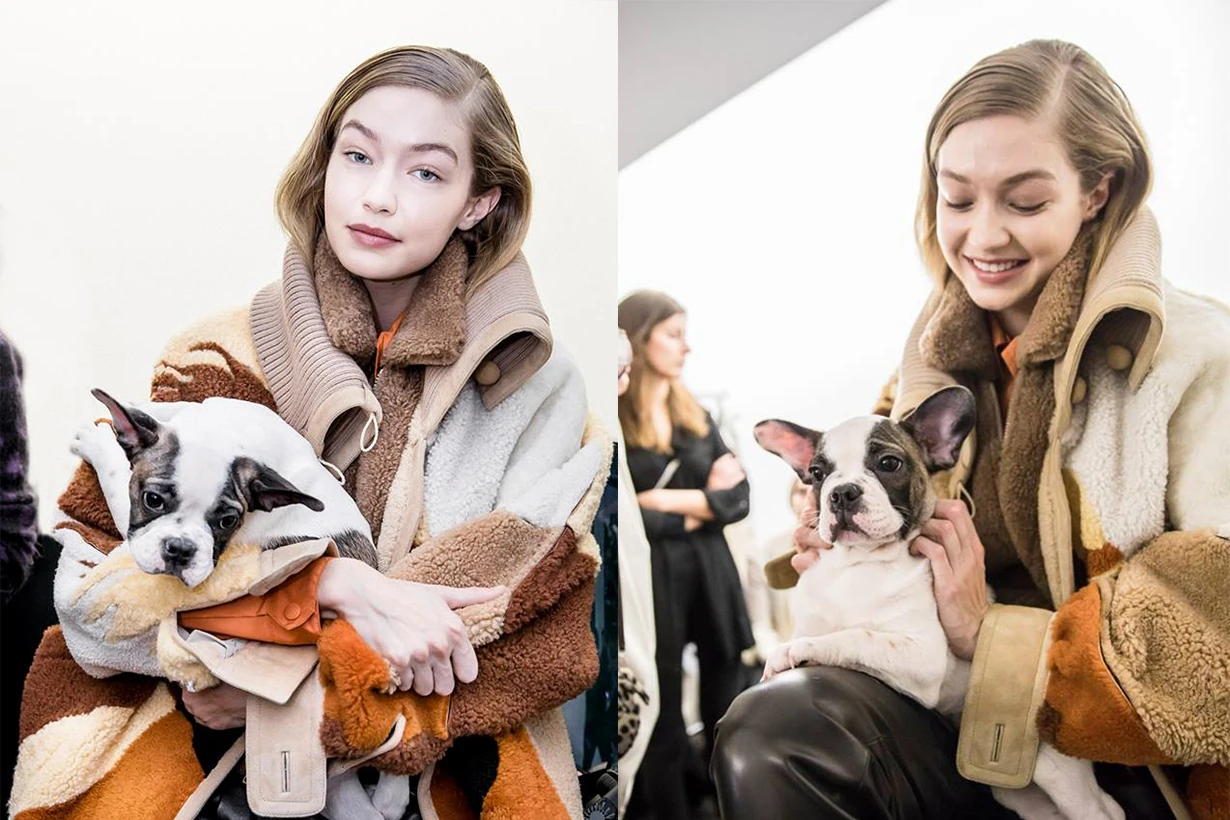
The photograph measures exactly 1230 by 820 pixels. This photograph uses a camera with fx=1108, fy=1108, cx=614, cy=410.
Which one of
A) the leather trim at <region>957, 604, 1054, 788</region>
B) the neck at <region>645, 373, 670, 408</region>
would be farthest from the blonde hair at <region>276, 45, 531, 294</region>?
the leather trim at <region>957, 604, 1054, 788</region>

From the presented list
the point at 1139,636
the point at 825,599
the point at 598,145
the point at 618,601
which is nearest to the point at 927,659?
the point at 825,599

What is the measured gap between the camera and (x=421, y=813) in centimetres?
152

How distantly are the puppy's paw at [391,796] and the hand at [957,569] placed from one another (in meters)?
0.84

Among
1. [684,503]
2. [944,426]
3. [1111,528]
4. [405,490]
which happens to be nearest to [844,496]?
[944,426]

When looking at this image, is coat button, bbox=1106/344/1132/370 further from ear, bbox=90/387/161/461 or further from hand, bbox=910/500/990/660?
ear, bbox=90/387/161/461

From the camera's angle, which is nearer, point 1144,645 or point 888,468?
point 1144,645

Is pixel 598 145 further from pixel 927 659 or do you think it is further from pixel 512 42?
pixel 927 659

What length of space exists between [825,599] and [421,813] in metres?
0.70

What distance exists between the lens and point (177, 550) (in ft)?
4.62

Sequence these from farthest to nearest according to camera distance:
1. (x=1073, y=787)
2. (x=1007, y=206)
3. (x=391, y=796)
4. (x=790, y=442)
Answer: (x=790, y=442), (x=1007, y=206), (x=1073, y=787), (x=391, y=796)

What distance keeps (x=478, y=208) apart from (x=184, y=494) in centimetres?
63

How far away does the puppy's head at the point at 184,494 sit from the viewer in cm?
141

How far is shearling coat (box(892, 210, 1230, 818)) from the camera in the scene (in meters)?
1.60

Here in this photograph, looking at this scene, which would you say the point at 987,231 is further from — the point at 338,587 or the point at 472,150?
the point at 338,587
